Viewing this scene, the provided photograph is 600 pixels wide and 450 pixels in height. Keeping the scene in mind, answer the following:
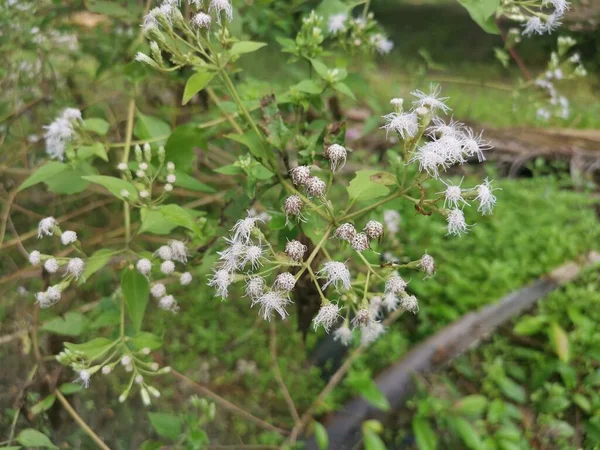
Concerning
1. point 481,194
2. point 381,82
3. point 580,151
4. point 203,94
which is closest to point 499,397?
point 481,194

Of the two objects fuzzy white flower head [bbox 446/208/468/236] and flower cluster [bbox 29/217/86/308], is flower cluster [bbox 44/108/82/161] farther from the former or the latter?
fuzzy white flower head [bbox 446/208/468/236]

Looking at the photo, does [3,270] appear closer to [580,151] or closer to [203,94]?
[203,94]

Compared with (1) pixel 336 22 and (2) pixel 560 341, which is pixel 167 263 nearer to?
(1) pixel 336 22

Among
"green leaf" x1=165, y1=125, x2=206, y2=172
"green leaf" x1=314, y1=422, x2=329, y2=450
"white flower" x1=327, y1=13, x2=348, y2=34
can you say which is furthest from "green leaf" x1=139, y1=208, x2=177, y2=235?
"green leaf" x1=314, y1=422, x2=329, y2=450

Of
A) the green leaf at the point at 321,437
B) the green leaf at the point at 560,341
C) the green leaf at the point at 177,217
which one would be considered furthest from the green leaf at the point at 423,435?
the green leaf at the point at 177,217

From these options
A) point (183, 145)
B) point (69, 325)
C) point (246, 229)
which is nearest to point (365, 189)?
point (246, 229)

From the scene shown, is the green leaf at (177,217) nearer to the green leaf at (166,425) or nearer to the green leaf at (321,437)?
the green leaf at (166,425)
